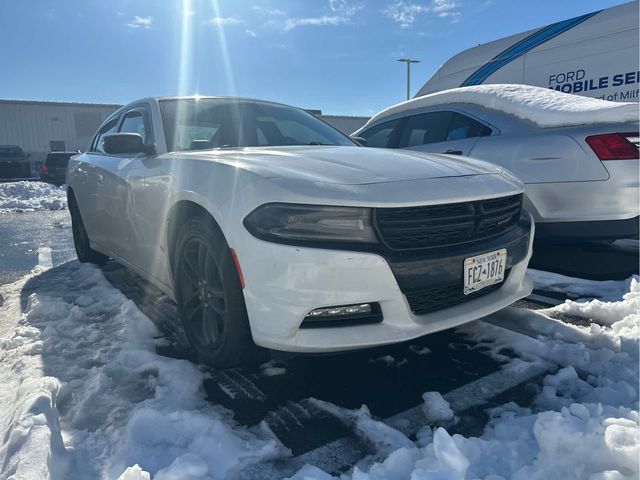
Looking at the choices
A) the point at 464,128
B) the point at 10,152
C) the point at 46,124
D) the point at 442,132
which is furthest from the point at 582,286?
the point at 46,124

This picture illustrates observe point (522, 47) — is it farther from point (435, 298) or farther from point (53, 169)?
point (53, 169)

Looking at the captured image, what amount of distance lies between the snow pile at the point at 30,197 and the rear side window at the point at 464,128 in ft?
30.7

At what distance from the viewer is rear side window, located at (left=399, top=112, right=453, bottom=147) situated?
466cm

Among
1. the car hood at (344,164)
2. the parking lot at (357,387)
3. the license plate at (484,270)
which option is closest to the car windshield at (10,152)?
the parking lot at (357,387)

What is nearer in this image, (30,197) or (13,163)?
(30,197)

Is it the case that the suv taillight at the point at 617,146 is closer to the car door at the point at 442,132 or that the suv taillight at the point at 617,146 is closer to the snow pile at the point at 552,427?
the car door at the point at 442,132

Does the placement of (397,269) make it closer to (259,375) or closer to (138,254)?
(259,375)

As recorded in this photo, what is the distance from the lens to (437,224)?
2.07 meters

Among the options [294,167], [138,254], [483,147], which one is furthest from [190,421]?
[483,147]

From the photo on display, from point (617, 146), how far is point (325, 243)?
8.82ft

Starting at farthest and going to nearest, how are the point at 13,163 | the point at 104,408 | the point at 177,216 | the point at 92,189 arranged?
the point at 13,163
the point at 92,189
the point at 177,216
the point at 104,408

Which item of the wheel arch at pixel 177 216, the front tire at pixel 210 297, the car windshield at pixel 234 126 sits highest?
the car windshield at pixel 234 126

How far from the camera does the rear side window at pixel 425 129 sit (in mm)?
4664

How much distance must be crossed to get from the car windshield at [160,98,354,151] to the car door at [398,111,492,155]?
4.25ft
